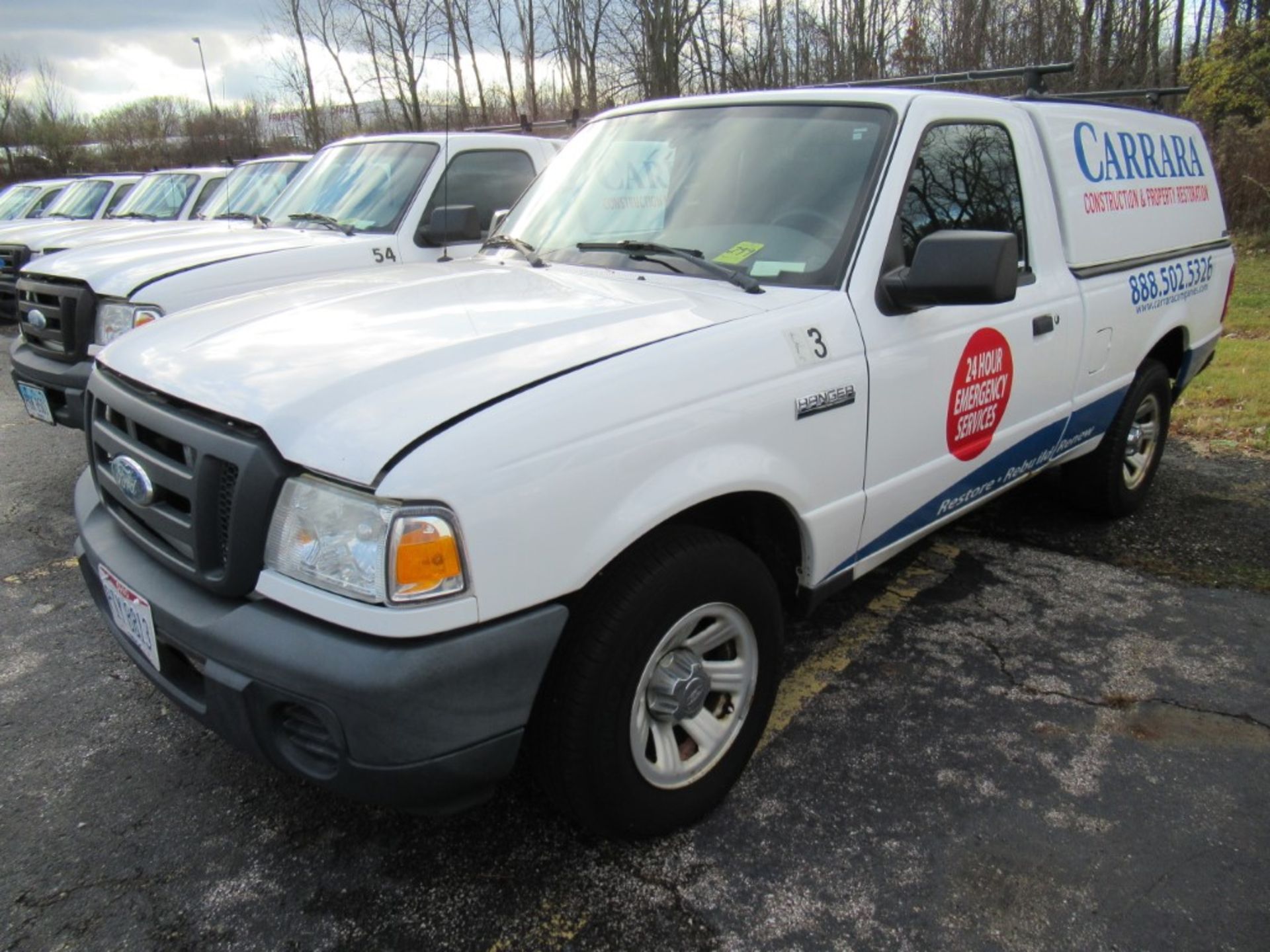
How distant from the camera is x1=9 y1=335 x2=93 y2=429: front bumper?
469 centimetres

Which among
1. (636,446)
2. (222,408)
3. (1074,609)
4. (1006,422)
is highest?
(222,408)

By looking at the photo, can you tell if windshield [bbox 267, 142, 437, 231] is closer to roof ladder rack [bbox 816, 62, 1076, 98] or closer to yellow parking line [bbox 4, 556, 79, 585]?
yellow parking line [bbox 4, 556, 79, 585]

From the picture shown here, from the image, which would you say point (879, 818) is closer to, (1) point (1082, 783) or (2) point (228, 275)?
(1) point (1082, 783)

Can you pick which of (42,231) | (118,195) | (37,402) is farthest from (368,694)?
(118,195)

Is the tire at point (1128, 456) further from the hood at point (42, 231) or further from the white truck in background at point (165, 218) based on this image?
the hood at point (42, 231)

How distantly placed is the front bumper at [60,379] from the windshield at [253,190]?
2876mm

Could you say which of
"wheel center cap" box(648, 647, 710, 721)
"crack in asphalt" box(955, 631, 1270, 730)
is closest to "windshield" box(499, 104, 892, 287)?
"wheel center cap" box(648, 647, 710, 721)

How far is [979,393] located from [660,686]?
1.59m

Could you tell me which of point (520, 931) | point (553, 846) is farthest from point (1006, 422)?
point (520, 931)

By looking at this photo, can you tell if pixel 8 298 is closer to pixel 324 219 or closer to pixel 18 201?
pixel 324 219

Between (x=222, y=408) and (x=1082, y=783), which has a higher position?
(x=222, y=408)

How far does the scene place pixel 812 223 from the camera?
277 centimetres

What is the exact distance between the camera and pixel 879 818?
2.51 meters

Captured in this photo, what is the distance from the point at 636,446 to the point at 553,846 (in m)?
1.12
